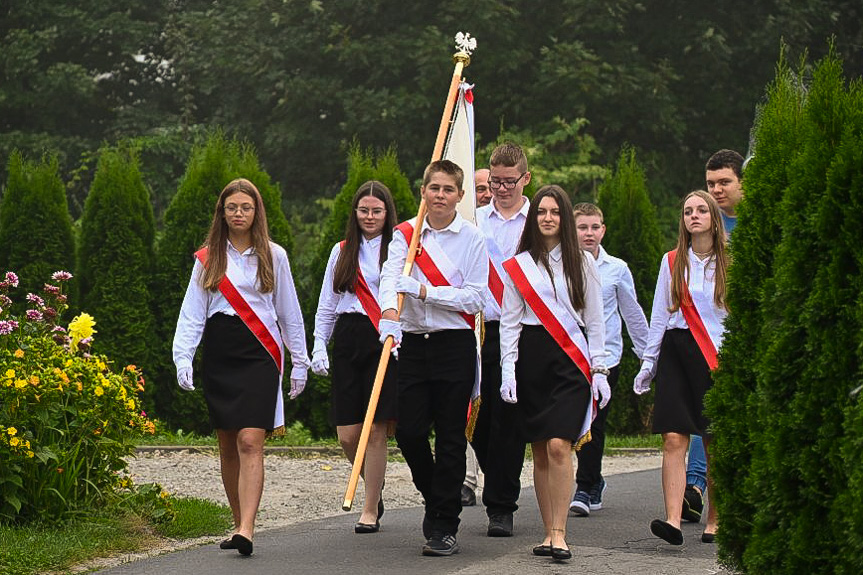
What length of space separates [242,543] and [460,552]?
3.63ft

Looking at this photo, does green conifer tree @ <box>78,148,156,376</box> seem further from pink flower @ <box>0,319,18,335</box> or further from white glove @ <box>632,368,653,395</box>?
white glove @ <box>632,368,653,395</box>

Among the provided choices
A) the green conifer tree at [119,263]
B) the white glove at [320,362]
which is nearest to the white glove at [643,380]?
the white glove at [320,362]

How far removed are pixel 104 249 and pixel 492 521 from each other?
24.7ft

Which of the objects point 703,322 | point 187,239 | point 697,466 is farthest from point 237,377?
point 187,239

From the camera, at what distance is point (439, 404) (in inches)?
294

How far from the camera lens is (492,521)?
809cm

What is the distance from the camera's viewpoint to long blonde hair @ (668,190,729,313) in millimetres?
7918

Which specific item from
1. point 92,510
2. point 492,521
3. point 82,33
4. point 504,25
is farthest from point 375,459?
point 82,33

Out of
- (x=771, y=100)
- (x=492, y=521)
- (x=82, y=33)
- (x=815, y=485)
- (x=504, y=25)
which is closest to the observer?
(x=815, y=485)

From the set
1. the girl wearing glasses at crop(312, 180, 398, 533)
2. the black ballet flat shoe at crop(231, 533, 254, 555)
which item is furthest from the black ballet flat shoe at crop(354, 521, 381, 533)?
the black ballet flat shoe at crop(231, 533, 254, 555)

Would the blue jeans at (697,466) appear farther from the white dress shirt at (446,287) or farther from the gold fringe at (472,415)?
the white dress shirt at (446,287)

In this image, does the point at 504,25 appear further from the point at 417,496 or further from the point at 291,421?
the point at 417,496

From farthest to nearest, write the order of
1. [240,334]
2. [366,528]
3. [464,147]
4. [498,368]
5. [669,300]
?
[464,147], [498,368], [366,528], [669,300], [240,334]

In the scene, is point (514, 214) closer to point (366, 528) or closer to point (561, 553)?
point (366, 528)
